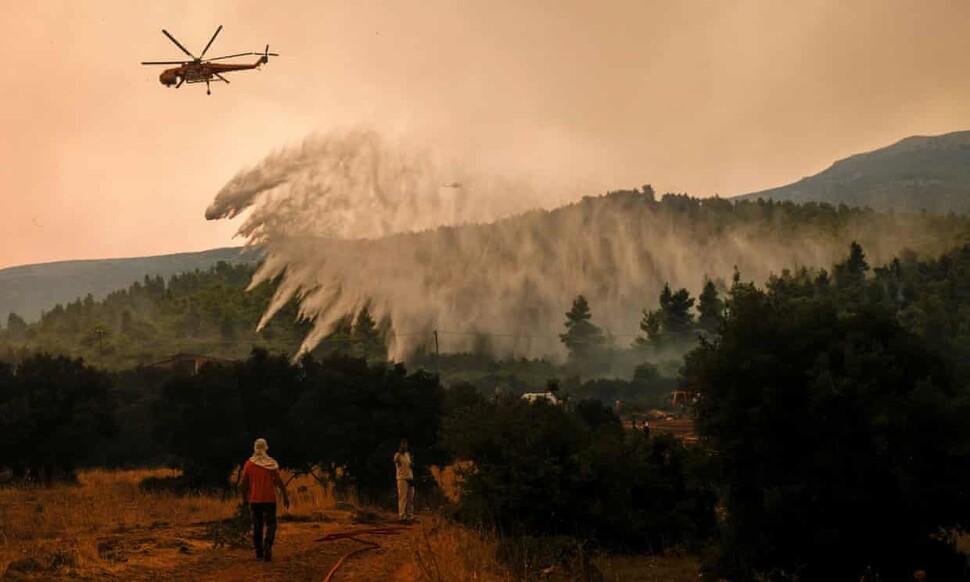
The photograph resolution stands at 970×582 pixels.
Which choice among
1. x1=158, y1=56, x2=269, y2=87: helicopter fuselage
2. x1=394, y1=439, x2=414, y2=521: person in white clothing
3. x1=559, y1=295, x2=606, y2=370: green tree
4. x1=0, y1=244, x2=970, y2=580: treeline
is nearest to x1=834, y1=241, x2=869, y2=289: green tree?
x1=559, y1=295, x2=606, y2=370: green tree

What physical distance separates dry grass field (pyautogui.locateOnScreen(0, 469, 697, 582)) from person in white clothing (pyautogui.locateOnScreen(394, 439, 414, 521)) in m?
0.50

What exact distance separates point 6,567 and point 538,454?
1066cm

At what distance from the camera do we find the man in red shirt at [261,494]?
17641mm

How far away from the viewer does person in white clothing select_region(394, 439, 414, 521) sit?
26.0m

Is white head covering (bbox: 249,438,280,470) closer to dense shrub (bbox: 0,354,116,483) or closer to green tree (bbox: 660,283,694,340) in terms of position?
dense shrub (bbox: 0,354,116,483)

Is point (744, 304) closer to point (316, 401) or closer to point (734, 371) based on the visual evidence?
point (734, 371)

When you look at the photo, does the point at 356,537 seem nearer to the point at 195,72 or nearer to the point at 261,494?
the point at 261,494

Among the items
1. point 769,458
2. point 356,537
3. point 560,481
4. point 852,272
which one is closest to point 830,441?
point 769,458

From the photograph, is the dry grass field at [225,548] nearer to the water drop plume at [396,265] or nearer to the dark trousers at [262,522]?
the dark trousers at [262,522]

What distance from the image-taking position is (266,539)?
17.7 metres

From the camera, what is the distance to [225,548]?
19469mm

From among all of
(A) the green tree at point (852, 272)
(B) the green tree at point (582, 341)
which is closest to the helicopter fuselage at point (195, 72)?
(A) the green tree at point (852, 272)

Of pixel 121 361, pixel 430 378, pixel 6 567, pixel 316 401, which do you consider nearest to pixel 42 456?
pixel 316 401

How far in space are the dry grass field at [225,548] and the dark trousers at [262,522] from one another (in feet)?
1.10
